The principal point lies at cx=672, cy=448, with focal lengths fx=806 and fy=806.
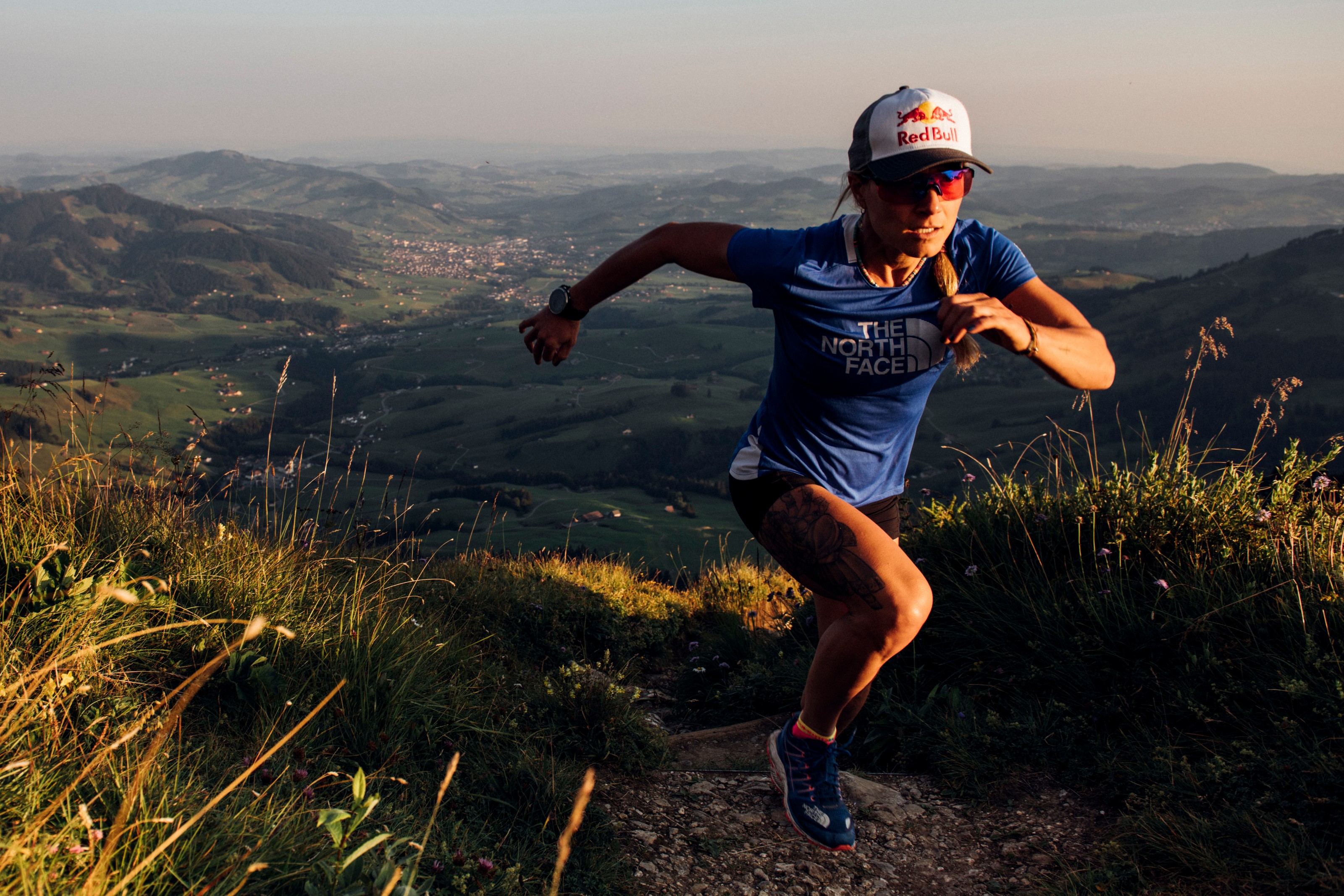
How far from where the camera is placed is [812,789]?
11.0 feet

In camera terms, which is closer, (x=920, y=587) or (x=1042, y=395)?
(x=920, y=587)

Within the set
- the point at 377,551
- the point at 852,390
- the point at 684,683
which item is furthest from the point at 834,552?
the point at 377,551

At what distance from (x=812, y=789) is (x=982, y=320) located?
2025 mm

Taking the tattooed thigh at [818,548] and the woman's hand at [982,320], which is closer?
the woman's hand at [982,320]

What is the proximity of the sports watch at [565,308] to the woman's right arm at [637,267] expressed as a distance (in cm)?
2

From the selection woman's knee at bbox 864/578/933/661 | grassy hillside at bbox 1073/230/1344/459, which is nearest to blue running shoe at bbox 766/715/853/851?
woman's knee at bbox 864/578/933/661

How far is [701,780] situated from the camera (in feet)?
12.2

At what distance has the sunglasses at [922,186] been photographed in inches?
114

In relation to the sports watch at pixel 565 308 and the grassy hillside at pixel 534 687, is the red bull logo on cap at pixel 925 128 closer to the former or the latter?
the sports watch at pixel 565 308

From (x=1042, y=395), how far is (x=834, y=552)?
169m

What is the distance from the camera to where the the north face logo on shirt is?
310 centimetres

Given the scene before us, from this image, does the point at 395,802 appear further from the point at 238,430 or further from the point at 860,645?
the point at 238,430

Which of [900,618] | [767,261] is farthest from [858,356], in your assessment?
[900,618]

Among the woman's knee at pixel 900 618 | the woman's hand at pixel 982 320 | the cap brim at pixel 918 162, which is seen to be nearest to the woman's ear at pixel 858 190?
the cap brim at pixel 918 162
